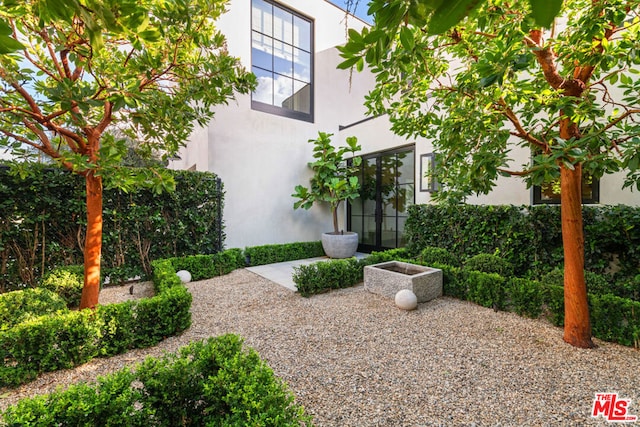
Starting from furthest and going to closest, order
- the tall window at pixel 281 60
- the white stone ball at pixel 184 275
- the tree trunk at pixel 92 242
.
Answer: the tall window at pixel 281 60 → the white stone ball at pixel 184 275 → the tree trunk at pixel 92 242

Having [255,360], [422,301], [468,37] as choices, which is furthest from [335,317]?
[468,37]

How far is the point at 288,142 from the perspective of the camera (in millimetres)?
7629

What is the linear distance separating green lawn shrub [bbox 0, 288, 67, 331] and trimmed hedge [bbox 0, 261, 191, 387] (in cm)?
10

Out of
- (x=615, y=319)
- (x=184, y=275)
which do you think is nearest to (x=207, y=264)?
(x=184, y=275)

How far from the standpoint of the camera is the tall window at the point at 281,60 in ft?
23.2

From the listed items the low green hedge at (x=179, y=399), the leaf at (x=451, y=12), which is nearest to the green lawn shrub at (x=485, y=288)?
the low green hedge at (x=179, y=399)

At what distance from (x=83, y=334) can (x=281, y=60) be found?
7.28m

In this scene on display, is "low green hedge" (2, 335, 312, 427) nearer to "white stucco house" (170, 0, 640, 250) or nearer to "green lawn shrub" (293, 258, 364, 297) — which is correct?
"green lawn shrub" (293, 258, 364, 297)

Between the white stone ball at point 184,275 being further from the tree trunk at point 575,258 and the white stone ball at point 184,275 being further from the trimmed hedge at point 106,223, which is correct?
the tree trunk at point 575,258

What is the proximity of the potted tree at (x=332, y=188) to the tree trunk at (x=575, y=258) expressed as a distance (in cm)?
465

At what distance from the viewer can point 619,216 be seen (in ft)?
11.4

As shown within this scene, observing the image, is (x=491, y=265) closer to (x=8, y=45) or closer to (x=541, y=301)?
(x=541, y=301)

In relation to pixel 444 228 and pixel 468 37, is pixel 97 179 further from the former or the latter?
pixel 444 228

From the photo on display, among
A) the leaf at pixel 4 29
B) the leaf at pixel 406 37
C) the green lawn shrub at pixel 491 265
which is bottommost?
the green lawn shrub at pixel 491 265
